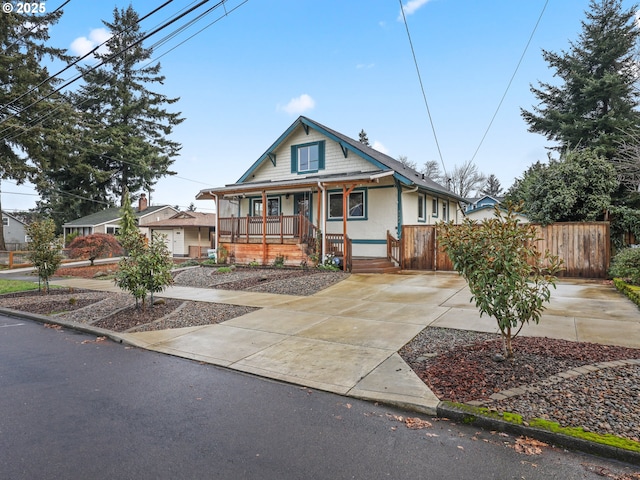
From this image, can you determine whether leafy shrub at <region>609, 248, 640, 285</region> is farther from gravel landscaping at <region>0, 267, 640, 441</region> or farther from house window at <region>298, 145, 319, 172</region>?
house window at <region>298, 145, 319, 172</region>

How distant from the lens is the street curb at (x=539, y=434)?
2568 mm

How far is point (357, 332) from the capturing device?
19.5ft

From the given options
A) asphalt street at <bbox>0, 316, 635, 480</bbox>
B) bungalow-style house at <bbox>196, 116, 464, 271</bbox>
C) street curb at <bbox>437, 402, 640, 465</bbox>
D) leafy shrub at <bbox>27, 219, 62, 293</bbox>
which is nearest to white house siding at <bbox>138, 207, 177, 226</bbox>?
bungalow-style house at <bbox>196, 116, 464, 271</bbox>

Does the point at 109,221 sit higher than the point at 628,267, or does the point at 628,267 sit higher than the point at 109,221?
the point at 109,221

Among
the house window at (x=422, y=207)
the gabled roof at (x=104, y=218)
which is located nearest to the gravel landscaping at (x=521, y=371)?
the house window at (x=422, y=207)

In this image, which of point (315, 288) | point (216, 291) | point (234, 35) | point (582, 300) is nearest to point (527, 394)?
point (582, 300)

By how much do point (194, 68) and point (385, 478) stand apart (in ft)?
47.1

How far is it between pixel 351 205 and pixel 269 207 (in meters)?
4.63

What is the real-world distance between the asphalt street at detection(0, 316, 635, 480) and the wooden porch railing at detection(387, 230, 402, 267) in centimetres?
1095

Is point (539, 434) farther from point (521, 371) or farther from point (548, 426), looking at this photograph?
point (521, 371)

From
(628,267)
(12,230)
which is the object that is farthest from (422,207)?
(12,230)

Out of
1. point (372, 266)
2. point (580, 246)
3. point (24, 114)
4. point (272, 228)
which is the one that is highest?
point (24, 114)

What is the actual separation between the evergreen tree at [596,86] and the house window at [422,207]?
9328 millimetres

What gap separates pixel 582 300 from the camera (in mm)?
7996
